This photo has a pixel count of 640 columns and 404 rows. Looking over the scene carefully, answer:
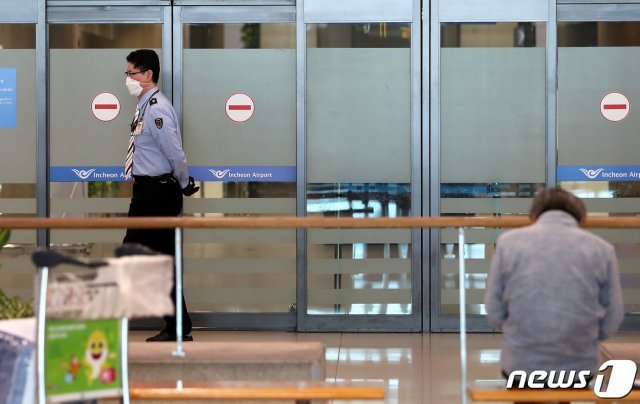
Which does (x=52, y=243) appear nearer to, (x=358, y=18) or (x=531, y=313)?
(x=358, y=18)

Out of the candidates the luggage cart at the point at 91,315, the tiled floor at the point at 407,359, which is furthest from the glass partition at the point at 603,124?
the luggage cart at the point at 91,315

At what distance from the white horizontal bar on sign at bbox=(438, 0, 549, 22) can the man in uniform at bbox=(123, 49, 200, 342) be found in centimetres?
198

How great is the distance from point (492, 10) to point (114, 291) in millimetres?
4266

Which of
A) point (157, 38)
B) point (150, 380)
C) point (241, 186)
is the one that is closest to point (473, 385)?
point (150, 380)

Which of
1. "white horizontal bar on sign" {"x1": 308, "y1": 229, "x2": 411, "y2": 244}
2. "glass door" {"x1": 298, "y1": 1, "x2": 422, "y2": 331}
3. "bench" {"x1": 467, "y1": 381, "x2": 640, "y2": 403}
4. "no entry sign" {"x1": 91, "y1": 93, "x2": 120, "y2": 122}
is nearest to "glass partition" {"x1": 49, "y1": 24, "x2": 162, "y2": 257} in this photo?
"no entry sign" {"x1": 91, "y1": 93, "x2": 120, "y2": 122}

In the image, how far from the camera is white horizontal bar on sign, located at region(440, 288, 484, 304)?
7273 mm

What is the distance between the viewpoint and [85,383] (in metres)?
3.84

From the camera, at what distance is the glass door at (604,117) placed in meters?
7.26

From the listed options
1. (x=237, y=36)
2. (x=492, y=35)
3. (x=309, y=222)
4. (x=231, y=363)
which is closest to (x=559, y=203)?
(x=309, y=222)

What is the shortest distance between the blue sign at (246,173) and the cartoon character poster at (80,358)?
11.6 ft

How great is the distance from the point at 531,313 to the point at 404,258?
3462 mm

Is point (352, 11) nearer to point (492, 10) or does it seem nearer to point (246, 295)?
point (492, 10)

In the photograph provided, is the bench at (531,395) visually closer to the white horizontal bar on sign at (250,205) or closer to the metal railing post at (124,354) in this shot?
the metal railing post at (124,354)

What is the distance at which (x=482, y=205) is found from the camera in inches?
286
